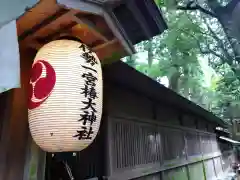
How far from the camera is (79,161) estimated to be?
4297 millimetres

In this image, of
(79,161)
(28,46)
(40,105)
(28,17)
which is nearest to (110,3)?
(28,17)

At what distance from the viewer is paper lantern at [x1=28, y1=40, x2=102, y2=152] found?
2.31 meters

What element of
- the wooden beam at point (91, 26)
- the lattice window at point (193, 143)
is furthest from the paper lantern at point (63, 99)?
the lattice window at point (193, 143)

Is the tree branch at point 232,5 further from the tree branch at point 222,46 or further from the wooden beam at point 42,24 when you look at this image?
the tree branch at point 222,46

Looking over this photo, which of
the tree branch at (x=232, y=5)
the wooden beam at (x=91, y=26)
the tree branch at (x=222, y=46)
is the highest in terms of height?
the tree branch at (x=222, y=46)

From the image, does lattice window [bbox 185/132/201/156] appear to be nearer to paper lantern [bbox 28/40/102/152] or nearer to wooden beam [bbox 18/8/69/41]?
paper lantern [bbox 28/40/102/152]

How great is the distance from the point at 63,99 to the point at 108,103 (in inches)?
92.8

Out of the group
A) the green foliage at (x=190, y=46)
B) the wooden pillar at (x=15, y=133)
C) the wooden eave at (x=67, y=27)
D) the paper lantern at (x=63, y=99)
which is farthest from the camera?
the green foliage at (x=190, y=46)

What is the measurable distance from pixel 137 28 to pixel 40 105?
6.95 feet

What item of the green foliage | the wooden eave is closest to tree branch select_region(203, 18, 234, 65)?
the green foliage

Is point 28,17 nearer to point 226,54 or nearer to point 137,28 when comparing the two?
point 137,28

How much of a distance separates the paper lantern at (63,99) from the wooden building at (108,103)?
0.46m

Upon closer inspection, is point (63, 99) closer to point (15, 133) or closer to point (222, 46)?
point (15, 133)

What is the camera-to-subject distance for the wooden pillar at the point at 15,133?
2.78 metres
